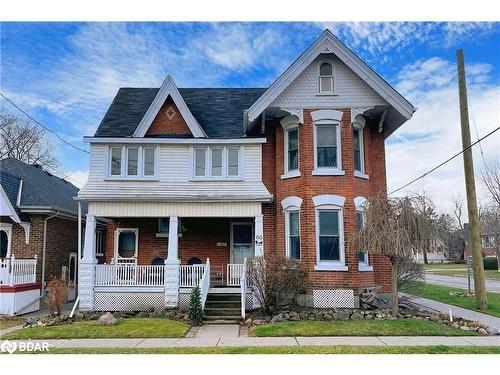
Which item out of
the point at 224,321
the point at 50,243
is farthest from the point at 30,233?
the point at 224,321

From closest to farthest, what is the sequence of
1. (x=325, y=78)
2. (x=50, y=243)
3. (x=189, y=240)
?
(x=325, y=78)
(x=189, y=240)
(x=50, y=243)

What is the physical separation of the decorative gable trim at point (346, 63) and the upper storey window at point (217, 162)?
7.35 ft

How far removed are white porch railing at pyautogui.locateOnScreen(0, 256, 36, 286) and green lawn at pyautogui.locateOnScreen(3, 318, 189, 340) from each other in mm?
3744

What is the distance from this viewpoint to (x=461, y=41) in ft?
50.8

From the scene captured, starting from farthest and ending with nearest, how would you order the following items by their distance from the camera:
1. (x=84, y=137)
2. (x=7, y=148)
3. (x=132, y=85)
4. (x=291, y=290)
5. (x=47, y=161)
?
(x=47, y=161) → (x=7, y=148) → (x=132, y=85) → (x=84, y=137) → (x=291, y=290)

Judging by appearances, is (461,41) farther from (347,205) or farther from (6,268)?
(6,268)

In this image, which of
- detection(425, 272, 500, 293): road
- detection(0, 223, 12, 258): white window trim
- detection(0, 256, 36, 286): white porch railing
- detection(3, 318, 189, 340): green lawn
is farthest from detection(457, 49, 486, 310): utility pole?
detection(0, 223, 12, 258): white window trim

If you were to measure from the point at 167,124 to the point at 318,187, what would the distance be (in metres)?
6.48

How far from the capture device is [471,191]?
615 inches

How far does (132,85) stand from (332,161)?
10.4m

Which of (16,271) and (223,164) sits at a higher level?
(223,164)

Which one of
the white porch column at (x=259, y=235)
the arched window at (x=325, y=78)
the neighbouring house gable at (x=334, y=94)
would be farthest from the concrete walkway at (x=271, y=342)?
the arched window at (x=325, y=78)

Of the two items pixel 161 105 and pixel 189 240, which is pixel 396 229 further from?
pixel 161 105

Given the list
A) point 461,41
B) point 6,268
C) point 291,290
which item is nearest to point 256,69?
point 461,41
